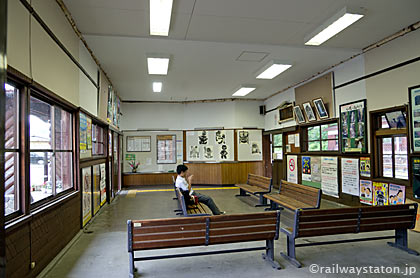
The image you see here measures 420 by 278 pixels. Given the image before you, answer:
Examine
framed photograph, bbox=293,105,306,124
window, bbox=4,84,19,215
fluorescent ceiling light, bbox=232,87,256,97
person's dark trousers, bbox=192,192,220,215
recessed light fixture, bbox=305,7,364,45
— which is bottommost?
person's dark trousers, bbox=192,192,220,215

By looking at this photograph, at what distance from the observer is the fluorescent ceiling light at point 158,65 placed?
237 inches

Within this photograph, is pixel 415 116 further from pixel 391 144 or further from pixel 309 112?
pixel 309 112

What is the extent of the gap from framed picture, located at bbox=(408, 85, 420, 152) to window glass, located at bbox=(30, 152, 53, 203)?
5.53 meters

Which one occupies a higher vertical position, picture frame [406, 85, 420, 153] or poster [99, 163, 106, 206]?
picture frame [406, 85, 420, 153]

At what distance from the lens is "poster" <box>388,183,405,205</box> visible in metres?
4.88

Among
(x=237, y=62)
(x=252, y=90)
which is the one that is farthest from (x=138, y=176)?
(x=237, y=62)

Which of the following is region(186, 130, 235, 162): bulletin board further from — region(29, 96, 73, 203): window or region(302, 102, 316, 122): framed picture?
region(29, 96, 73, 203): window

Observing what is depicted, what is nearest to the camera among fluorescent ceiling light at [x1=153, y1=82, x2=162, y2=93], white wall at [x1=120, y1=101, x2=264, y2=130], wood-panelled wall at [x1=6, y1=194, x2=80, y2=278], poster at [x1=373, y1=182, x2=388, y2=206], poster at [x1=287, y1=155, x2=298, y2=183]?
wood-panelled wall at [x1=6, y1=194, x2=80, y2=278]

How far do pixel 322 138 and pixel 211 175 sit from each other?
186 inches

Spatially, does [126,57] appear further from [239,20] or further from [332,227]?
[332,227]

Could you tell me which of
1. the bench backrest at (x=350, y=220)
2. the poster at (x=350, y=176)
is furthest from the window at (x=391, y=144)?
the bench backrest at (x=350, y=220)

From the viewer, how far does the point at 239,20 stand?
444 cm

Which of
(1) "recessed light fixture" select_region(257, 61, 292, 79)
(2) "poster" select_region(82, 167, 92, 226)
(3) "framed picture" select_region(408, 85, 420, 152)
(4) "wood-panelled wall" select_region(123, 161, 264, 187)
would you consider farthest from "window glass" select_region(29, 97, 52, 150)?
(4) "wood-panelled wall" select_region(123, 161, 264, 187)

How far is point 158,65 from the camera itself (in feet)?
20.9
